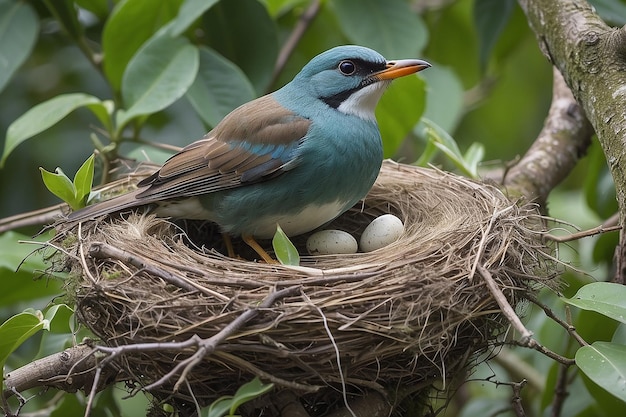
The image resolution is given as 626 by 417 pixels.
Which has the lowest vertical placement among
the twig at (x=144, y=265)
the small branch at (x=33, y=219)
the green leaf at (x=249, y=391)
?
the small branch at (x=33, y=219)

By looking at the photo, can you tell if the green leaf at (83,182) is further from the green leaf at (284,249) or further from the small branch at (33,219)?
the green leaf at (284,249)

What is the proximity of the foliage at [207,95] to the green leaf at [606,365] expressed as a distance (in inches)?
3.0

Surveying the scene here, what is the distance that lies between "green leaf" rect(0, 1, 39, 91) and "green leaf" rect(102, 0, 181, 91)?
0.43m

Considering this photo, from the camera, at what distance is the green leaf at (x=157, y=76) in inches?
174

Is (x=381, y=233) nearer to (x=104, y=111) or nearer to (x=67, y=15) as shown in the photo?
(x=104, y=111)

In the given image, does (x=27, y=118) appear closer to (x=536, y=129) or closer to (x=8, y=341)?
(x=8, y=341)

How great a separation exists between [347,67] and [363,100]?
0.18 meters

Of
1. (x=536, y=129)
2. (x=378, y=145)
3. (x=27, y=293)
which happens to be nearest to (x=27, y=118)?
(x=27, y=293)

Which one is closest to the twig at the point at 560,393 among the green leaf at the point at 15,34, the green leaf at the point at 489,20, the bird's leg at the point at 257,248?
the bird's leg at the point at 257,248

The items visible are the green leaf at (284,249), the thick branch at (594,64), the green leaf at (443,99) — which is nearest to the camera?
the green leaf at (284,249)

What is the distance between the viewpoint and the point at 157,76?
15.0 feet

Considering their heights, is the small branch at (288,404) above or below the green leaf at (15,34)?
below

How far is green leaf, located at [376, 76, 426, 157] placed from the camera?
4625mm

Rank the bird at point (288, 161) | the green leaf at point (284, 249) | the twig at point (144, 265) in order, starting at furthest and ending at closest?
the bird at point (288, 161), the green leaf at point (284, 249), the twig at point (144, 265)
